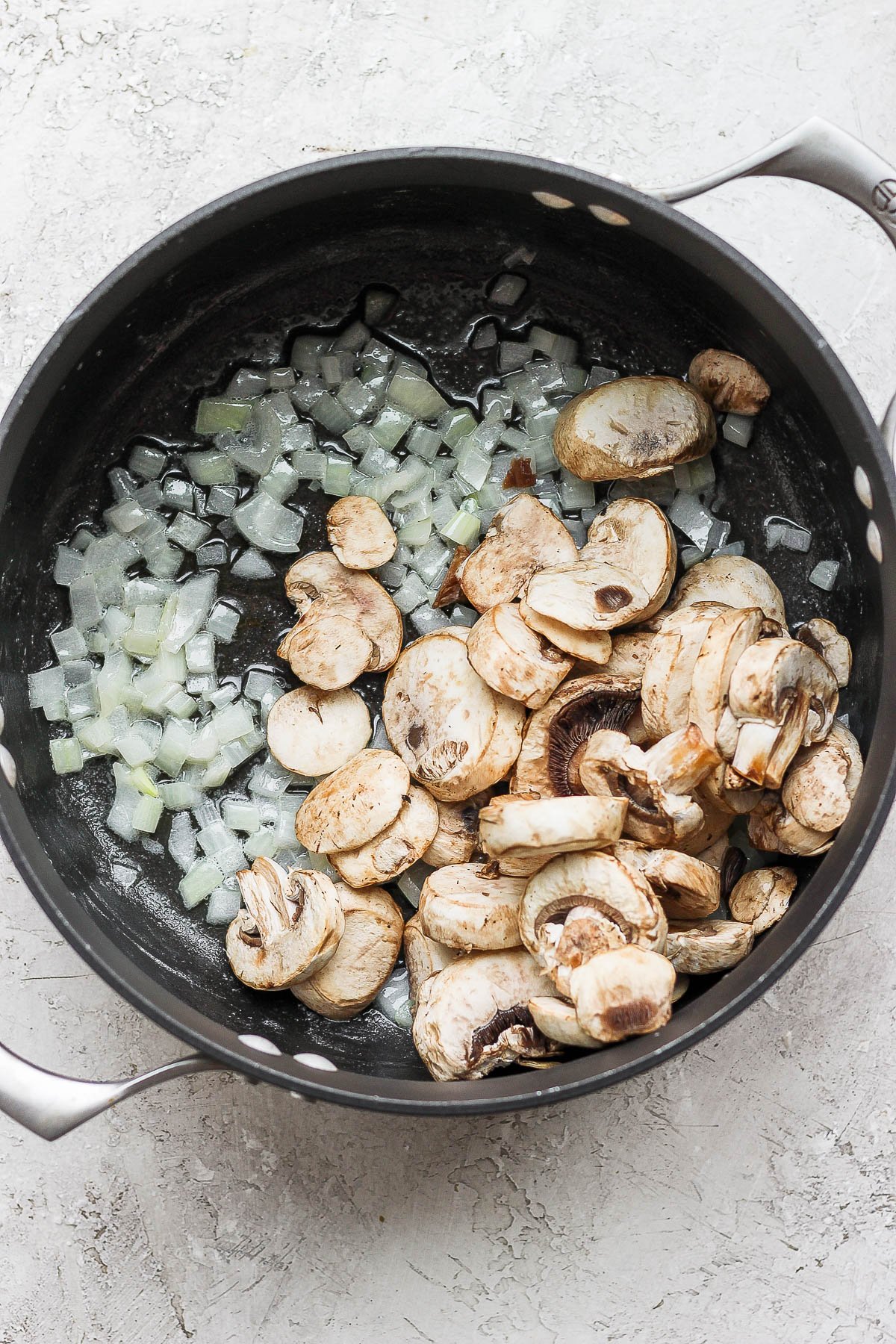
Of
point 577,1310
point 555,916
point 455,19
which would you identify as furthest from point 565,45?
point 577,1310

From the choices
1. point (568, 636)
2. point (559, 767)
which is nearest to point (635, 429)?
point (568, 636)

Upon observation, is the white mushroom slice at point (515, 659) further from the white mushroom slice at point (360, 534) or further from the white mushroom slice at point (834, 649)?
the white mushroom slice at point (834, 649)

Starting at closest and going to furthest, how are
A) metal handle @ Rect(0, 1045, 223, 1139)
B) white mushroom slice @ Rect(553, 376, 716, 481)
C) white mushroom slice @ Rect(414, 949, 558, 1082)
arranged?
1. metal handle @ Rect(0, 1045, 223, 1139)
2. white mushroom slice @ Rect(414, 949, 558, 1082)
3. white mushroom slice @ Rect(553, 376, 716, 481)

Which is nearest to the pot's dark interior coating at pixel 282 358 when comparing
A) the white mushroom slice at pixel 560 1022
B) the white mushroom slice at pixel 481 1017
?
the white mushroom slice at pixel 481 1017

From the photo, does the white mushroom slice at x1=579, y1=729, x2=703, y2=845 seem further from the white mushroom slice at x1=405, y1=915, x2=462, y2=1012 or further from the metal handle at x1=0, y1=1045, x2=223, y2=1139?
the metal handle at x1=0, y1=1045, x2=223, y2=1139

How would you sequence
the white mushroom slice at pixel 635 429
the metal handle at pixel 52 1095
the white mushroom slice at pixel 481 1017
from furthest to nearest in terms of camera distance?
1. the white mushroom slice at pixel 635 429
2. the white mushroom slice at pixel 481 1017
3. the metal handle at pixel 52 1095

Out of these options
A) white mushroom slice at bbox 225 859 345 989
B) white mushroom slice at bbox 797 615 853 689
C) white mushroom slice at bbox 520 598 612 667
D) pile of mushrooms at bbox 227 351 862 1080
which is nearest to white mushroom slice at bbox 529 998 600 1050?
pile of mushrooms at bbox 227 351 862 1080

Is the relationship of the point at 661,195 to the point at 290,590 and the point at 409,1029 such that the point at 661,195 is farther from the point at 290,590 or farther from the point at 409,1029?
the point at 409,1029
